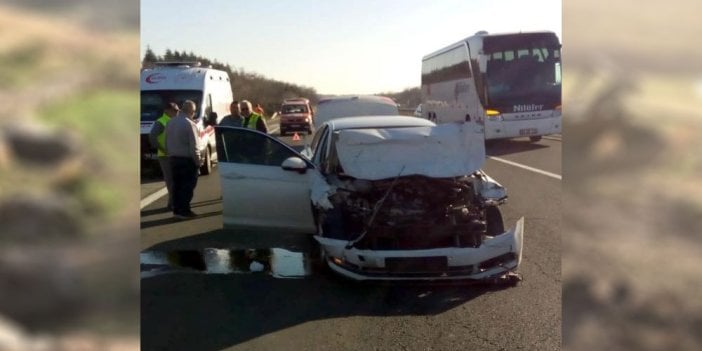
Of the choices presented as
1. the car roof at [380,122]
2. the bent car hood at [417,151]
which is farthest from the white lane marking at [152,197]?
the car roof at [380,122]

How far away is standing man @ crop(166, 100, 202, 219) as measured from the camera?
4336 mm

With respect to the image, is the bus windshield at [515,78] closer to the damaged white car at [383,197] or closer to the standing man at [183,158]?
the damaged white car at [383,197]

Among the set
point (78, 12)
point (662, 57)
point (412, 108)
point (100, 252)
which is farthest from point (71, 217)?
point (412, 108)

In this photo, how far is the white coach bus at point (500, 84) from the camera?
379 cm

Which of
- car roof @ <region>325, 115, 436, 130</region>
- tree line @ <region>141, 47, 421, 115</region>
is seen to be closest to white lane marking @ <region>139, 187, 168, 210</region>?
tree line @ <region>141, 47, 421, 115</region>

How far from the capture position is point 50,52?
2291mm

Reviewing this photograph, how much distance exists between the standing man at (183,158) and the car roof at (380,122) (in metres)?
1.32

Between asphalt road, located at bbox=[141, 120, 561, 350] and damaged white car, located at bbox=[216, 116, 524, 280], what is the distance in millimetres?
163

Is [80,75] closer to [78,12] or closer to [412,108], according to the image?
[78,12]

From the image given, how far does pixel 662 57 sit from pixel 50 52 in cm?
262

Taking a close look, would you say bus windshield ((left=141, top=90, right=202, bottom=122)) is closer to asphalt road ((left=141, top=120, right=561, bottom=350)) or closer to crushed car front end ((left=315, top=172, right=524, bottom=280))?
asphalt road ((left=141, top=120, right=561, bottom=350))

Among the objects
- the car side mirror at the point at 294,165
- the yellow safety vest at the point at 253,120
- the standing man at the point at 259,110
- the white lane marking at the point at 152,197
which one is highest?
the standing man at the point at 259,110

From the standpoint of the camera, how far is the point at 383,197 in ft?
16.9

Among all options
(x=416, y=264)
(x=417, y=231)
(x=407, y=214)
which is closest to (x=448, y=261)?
(x=416, y=264)
